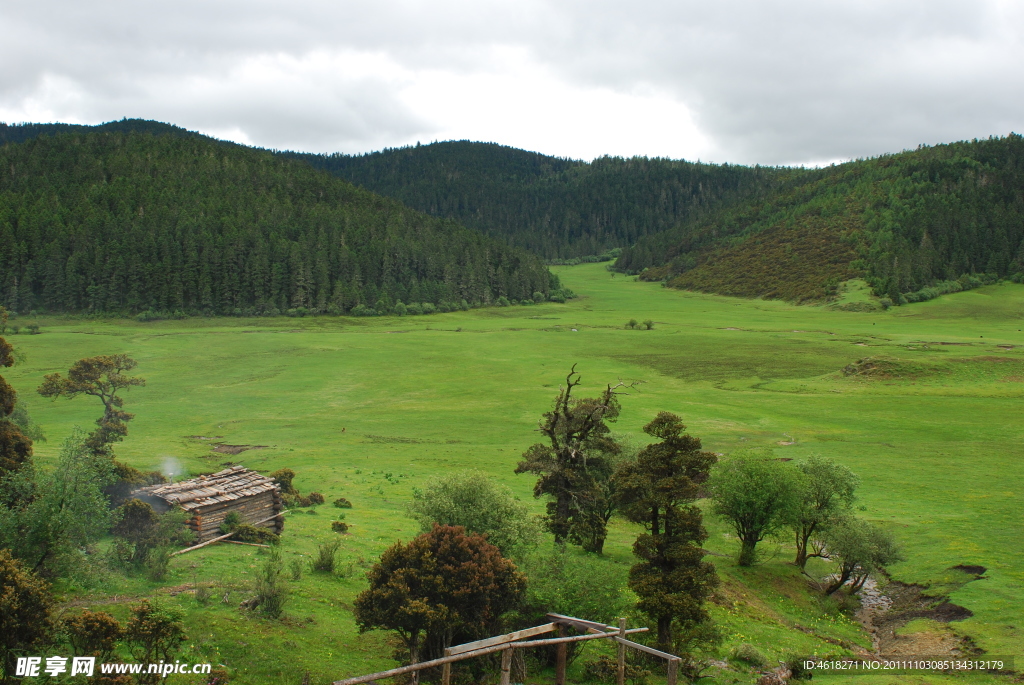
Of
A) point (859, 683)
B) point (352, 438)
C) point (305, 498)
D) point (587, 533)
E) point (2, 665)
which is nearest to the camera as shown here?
point (2, 665)

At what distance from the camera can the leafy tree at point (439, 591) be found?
61.1 feet

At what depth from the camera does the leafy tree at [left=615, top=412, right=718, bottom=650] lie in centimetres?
2203

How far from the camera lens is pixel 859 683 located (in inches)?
816

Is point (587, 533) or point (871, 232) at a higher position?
point (871, 232)

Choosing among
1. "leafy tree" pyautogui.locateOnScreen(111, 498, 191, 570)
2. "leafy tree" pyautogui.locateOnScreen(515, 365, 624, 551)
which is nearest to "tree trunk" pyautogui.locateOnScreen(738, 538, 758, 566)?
"leafy tree" pyautogui.locateOnScreen(515, 365, 624, 551)

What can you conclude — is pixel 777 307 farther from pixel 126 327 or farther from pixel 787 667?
pixel 787 667

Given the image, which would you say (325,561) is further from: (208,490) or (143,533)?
(208,490)

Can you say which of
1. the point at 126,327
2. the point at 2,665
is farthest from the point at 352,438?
the point at 126,327

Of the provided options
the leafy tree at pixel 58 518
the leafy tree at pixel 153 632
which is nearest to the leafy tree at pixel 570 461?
the leafy tree at pixel 153 632

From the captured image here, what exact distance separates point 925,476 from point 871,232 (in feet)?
523

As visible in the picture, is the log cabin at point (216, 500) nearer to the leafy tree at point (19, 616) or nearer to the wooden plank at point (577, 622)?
the leafy tree at point (19, 616)

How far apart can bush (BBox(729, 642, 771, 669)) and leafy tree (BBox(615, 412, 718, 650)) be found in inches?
112

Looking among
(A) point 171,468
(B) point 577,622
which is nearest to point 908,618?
Result: (B) point 577,622

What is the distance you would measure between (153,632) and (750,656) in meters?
19.1
